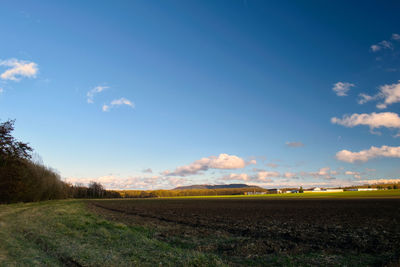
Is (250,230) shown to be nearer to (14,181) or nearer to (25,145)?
(25,145)

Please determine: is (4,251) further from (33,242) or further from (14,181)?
(14,181)

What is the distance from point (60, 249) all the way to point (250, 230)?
464 inches

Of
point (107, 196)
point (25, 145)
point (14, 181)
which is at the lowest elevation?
point (107, 196)

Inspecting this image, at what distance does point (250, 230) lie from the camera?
17.6 metres

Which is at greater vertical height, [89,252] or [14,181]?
[14,181]

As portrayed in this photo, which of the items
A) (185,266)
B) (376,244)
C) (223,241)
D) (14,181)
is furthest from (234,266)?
(14,181)

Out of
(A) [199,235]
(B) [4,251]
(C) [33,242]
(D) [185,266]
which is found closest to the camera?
(D) [185,266]

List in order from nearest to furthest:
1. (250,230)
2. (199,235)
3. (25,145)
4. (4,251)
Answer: (4,251)
(199,235)
(250,230)
(25,145)

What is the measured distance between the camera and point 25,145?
33406mm

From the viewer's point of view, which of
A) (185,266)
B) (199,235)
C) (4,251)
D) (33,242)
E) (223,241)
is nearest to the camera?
(185,266)

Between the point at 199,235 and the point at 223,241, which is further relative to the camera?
the point at 199,235

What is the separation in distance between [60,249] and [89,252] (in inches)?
57.0

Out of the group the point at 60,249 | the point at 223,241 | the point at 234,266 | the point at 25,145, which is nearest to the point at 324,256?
the point at 234,266

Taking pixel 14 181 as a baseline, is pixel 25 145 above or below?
above
